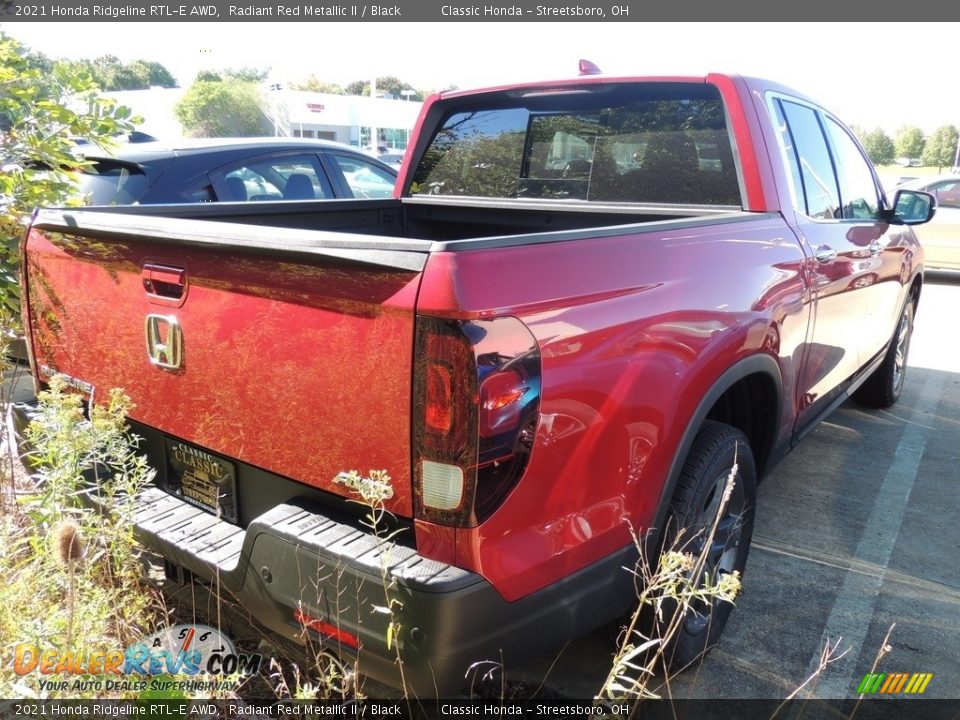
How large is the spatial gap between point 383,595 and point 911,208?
438 cm

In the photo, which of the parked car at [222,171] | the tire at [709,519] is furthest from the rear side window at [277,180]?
the tire at [709,519]

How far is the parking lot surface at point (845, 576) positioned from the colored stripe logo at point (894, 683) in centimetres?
3

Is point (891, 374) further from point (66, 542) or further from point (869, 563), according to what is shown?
point (66, 542)

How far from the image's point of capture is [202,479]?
2.51 m

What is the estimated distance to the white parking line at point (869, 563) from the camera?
9.51 ft

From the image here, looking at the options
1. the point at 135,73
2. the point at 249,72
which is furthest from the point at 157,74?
the point at 249,72

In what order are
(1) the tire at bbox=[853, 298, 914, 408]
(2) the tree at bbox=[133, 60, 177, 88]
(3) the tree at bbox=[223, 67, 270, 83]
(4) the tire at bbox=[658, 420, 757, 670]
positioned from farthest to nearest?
(2) the tree at bbox=[133, 60, 177, 88], (3) the tree at bbox=[223, 67, 270, 83], (1) the tire at bbox=[853, 298, 914, 408], (4) the tire at bbox=[658, 420, 757, 670]

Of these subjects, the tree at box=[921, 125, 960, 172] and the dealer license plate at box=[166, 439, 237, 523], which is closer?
the dealer license plate at box=[166, 439, 237, 523]

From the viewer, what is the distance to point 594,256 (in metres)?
2.18

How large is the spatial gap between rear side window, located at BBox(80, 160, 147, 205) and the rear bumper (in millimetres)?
4237

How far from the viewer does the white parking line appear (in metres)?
2.90

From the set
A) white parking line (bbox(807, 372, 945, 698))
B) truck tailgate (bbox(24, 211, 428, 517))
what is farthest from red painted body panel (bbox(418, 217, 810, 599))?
white parking line (bbox(807, 372, 945, 698))

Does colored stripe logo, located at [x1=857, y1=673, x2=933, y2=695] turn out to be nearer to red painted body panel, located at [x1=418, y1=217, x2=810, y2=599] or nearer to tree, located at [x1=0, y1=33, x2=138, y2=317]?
red painted body panel, located at [x1=418, y1=217, x2=810, y2=599]

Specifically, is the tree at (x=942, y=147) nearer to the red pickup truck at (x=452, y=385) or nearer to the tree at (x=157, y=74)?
the red pickup truck at (x=452, y=385)
